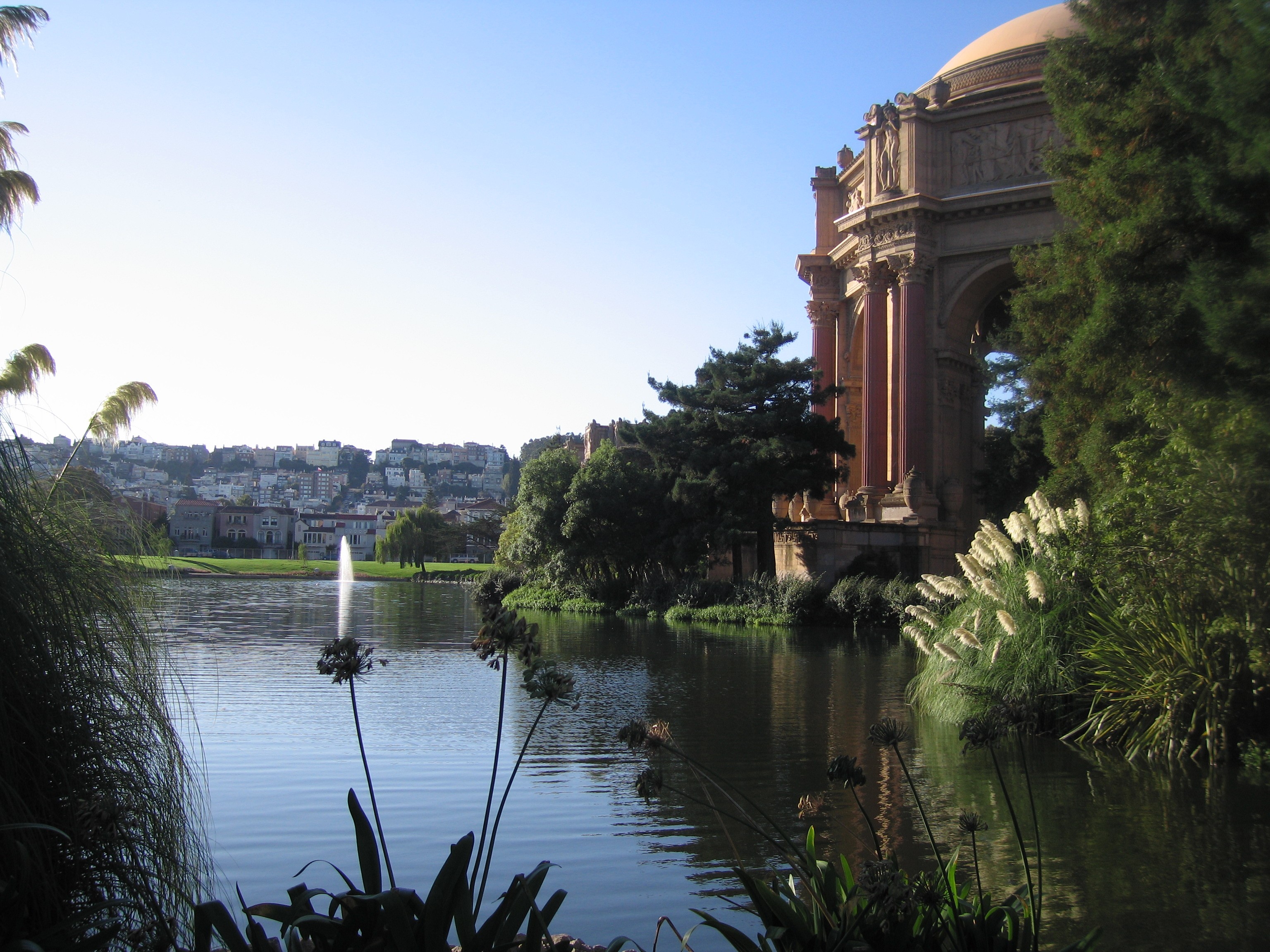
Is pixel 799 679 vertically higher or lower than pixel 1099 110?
lower

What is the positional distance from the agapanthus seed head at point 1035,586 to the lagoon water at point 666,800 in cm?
147

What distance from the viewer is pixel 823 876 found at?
13.6ft

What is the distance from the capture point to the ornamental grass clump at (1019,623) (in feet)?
33.8

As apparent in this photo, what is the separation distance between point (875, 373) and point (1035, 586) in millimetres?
32851

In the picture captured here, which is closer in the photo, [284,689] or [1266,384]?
[1266,384]

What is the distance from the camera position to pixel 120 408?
37.8ft

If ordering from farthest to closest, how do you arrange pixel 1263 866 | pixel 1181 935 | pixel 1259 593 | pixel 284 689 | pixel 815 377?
pixel 815 377 → pixel 284 689 → pixel 1259 593 → pixel 1263 866 → pixel 1181 935

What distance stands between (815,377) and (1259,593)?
27937 mm

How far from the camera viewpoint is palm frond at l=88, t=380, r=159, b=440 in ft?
37.2

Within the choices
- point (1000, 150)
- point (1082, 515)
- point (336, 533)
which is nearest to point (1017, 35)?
point (1000, 150)

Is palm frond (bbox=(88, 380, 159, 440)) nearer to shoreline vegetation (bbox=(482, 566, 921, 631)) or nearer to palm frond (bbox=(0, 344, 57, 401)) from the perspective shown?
palm frond (bbox=(0, 344, 57, 401))

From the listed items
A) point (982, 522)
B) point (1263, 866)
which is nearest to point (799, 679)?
point (982, 522)

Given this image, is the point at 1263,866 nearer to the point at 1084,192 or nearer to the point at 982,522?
the point at 982,522

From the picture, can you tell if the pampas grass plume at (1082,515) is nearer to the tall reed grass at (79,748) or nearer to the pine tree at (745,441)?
the tall reed grass at (79,748)
